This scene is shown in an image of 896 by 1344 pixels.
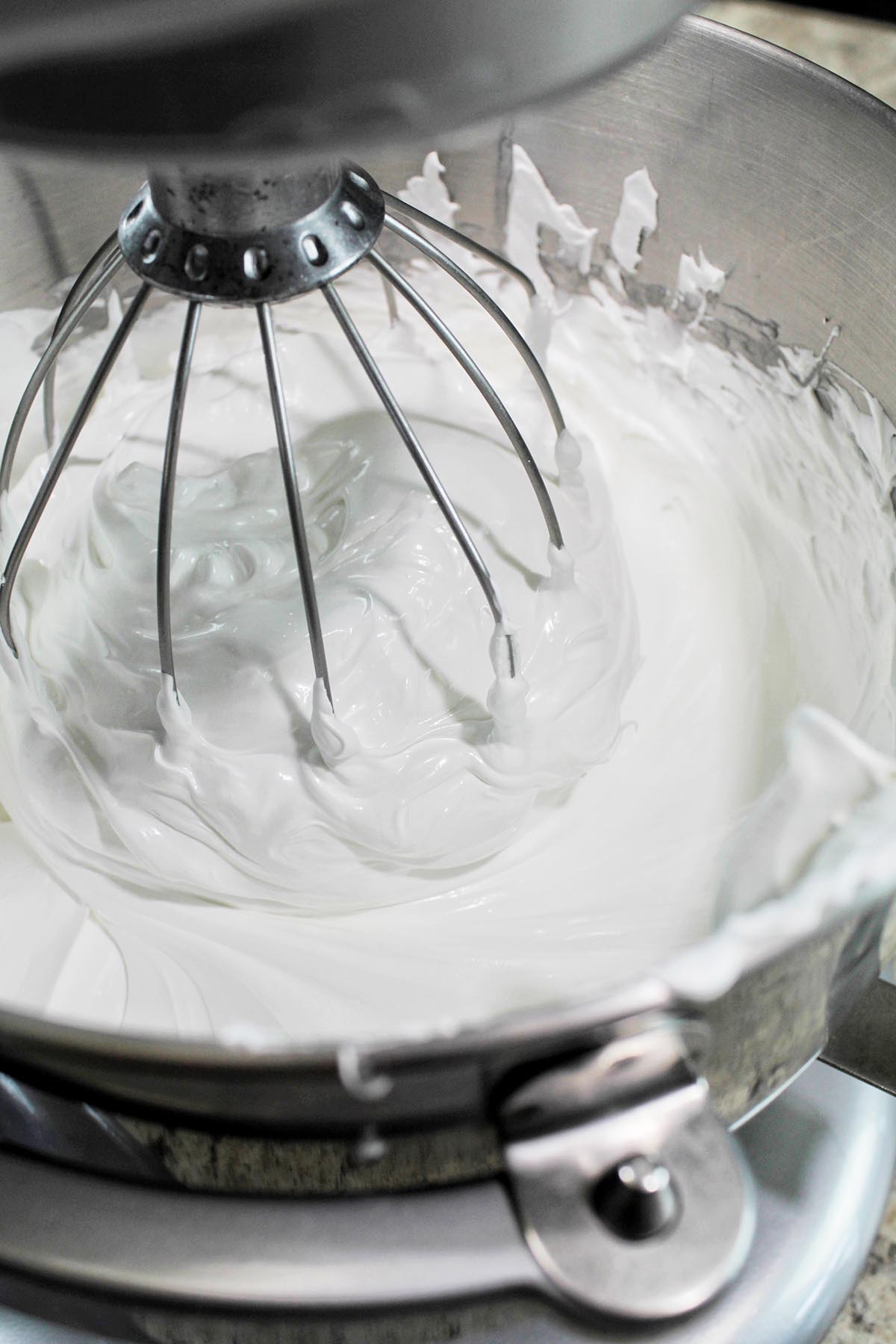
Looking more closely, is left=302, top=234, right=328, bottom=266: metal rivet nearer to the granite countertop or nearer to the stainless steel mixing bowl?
the stainless steel mixing bowl

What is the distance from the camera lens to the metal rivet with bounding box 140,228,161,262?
419mm

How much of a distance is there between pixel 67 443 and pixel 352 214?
0.17 m

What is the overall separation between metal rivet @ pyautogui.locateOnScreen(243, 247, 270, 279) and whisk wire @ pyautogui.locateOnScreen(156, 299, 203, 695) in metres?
0.04

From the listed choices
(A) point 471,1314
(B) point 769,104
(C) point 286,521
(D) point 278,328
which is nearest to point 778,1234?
(A) point 471,1314

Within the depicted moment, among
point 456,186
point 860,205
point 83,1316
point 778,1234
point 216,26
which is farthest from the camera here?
point 456,186

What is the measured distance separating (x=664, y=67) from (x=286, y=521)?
13.0 inches

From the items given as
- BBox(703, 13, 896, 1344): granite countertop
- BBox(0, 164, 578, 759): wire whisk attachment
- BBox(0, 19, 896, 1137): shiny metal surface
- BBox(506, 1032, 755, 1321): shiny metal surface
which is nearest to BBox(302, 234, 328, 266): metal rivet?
BBox(0, 164, 578, 759): wire whisk attachment

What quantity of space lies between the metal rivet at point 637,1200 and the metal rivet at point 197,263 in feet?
1.05

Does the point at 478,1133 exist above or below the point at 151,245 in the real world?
below

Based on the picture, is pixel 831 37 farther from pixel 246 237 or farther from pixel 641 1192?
pixel 641 1192

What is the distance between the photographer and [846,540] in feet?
2.25

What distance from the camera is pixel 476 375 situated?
569 mm

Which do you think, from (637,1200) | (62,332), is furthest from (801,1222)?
(62,332)

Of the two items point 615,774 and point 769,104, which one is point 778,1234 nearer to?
point 615,774
